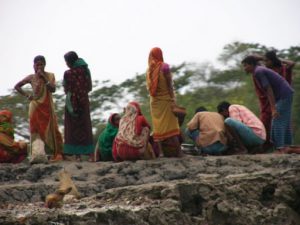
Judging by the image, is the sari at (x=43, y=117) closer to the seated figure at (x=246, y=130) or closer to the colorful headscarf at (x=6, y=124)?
the colorful headscarf at (x=6, y=124)

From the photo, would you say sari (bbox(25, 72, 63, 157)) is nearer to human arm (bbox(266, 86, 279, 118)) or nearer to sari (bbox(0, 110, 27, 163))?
A: sari (bbox(0, 110, 27, 163))

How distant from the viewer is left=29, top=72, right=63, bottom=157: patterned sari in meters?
15.7

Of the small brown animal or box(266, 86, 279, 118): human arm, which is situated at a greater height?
box(266, 86, 279, 118): human arm

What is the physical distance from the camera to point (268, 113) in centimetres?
1512

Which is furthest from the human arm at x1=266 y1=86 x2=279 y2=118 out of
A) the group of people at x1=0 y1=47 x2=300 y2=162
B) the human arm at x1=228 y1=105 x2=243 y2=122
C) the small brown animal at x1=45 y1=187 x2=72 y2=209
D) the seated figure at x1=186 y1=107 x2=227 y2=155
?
the small brown animal at x1=45 y1=187 x2=72 y2=209

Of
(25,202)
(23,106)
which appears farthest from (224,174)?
(23,106)

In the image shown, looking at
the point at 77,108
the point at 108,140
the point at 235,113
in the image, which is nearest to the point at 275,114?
the point at 235,113

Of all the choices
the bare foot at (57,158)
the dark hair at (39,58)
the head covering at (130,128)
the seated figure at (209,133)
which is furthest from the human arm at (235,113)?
the dark hair at (39,58)

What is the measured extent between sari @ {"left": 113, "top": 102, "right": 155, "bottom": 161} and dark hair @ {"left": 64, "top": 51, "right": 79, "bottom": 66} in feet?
3.96

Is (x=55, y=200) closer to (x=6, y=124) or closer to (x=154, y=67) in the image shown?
(x=154, y=67)

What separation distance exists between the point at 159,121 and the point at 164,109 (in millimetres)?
170

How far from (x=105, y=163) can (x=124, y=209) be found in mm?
4650

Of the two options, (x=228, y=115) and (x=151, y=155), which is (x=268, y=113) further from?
(x=151, y=155)

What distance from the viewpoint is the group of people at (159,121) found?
14.7 metres
